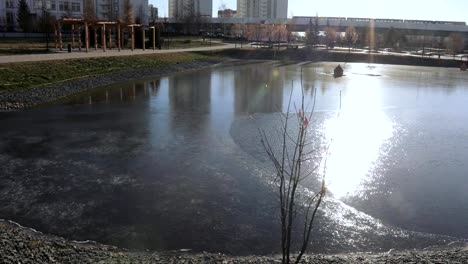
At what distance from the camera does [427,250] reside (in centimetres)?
817

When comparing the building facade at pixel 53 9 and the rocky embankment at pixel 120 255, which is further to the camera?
the building facade at pixel 53 9

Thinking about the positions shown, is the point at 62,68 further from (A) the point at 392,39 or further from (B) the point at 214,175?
(A) the point at 392,39

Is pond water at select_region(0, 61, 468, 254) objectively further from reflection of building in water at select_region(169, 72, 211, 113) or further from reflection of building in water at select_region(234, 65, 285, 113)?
reflection of building in water at select_region(234, 65, 285, 113)

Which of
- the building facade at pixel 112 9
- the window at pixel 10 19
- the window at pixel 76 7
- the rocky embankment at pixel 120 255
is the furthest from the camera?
the building facade at pixel 112 9

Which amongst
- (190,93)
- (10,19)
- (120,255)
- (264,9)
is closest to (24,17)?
(10,19)

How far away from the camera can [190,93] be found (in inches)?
1059

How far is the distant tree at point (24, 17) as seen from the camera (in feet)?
232

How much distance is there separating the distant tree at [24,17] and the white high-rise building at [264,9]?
97.7m

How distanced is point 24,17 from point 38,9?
11.5 m

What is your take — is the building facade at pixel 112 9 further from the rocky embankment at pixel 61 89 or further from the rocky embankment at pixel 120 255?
the rocky embankment at pixel 120 255

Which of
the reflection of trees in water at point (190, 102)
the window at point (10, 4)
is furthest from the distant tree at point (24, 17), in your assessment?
the reflection of trees in water at point (190, 102)

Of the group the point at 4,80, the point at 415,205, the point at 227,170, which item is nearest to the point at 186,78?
the point at 4,80

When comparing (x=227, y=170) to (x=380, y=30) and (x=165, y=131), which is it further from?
(x=380, y=30)

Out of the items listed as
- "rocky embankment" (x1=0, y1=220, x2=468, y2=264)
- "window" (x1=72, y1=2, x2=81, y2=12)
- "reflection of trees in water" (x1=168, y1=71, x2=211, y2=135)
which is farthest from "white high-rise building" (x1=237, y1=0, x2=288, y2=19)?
"rocky embankment" (x1=0, y1=220, x2=468, y2=264)
